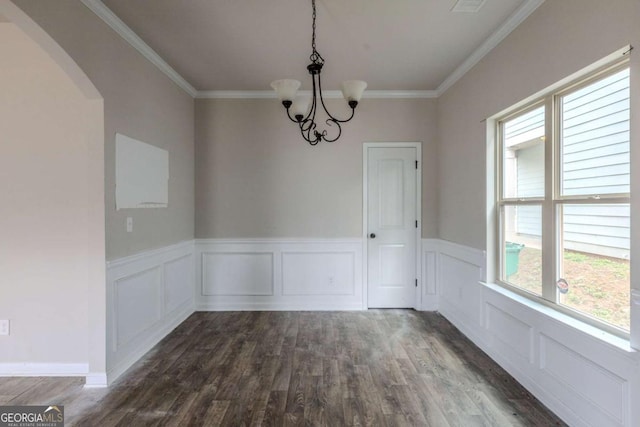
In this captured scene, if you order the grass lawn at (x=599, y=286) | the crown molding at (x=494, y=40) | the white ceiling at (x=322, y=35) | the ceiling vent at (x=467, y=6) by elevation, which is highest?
the white ceiling at (x=322, y=35)

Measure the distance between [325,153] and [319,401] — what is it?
2.81 meters

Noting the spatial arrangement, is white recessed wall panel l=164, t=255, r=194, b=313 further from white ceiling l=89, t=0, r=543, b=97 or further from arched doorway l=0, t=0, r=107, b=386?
white ceiling l=89, t=0, r=543, b=97

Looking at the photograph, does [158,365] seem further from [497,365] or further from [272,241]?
[497,365]

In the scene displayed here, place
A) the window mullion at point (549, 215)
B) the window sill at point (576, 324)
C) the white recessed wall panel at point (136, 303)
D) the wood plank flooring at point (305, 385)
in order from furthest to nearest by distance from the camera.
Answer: the white recessed wall panel at point (136, 303) < the window mullion at point (549, 215) < the wood plank flooring at point (305, 385) < the window sill at point (576, 324)

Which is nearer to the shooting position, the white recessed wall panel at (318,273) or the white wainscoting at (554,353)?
the white wainscoting at (554,353)

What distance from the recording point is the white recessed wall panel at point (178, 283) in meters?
3.40

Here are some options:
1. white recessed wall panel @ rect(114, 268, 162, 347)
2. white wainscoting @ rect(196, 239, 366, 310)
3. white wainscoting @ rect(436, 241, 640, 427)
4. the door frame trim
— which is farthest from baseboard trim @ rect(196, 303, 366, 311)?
white wainscoting @ rect(436, 241, 640, 427)

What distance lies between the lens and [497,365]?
8.86 feet

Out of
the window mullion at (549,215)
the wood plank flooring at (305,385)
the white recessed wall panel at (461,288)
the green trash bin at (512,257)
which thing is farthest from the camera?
the white recessed wall panel at (461,288)

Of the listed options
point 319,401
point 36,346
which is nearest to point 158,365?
point 36,346

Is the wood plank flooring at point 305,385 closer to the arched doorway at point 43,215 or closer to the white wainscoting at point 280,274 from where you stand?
the arched doorway at point 43,215

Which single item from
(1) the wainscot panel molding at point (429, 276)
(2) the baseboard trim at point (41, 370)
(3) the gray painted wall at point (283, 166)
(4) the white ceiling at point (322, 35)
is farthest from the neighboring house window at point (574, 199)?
(2) the baseboard trim at point (41, 370)

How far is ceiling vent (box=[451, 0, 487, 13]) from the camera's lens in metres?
2.29

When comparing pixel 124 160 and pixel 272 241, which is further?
pixel 272 241
